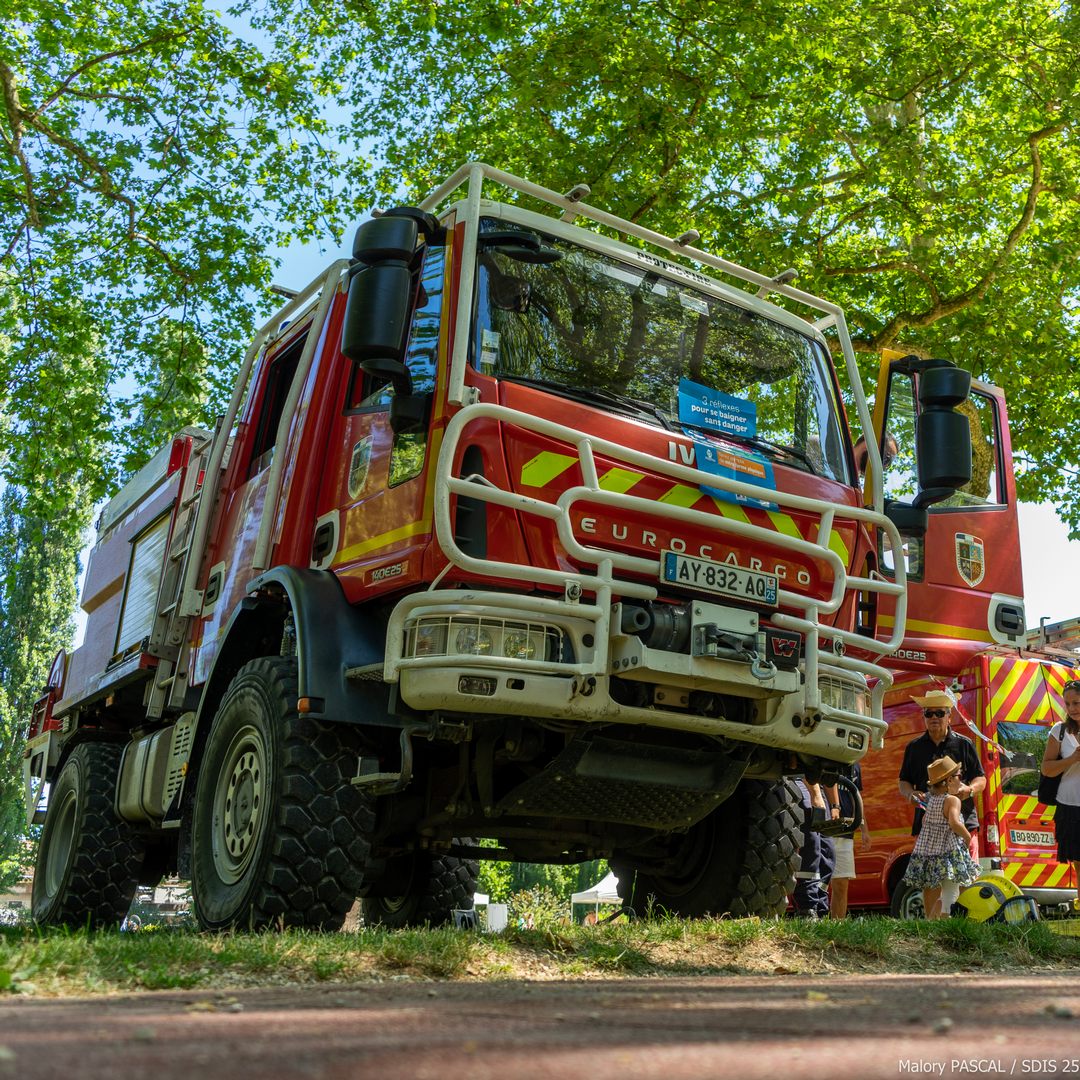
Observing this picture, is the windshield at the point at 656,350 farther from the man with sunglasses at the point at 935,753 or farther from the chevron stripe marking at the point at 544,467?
the man with sunglasses at the point at 935,753

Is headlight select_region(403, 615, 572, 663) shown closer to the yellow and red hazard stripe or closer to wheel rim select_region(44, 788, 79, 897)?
the yellow and red hazard stripe

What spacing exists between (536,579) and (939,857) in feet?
13.3

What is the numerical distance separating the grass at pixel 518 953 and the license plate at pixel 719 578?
1.38 m

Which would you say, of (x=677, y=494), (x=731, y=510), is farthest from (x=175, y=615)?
(x=731, y=510)

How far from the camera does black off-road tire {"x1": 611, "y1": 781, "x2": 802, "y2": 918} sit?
6.27 meters

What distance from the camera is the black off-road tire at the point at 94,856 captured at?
25.8 feet

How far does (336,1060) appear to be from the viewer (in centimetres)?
219

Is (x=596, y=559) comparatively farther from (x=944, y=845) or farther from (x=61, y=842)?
(x=61, y=842)

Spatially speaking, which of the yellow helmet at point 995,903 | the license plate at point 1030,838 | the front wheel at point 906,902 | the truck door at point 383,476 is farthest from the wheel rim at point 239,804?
the license plate at point 1030,838

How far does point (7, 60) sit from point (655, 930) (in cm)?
1273

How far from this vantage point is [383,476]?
543cm

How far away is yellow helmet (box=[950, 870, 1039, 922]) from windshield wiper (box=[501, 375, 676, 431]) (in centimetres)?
322

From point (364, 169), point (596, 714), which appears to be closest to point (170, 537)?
point (596, 714)

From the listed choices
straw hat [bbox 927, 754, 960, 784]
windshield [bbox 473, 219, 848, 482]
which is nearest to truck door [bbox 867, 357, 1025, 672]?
straw hat [bbox 927, 754, 960, 784]
